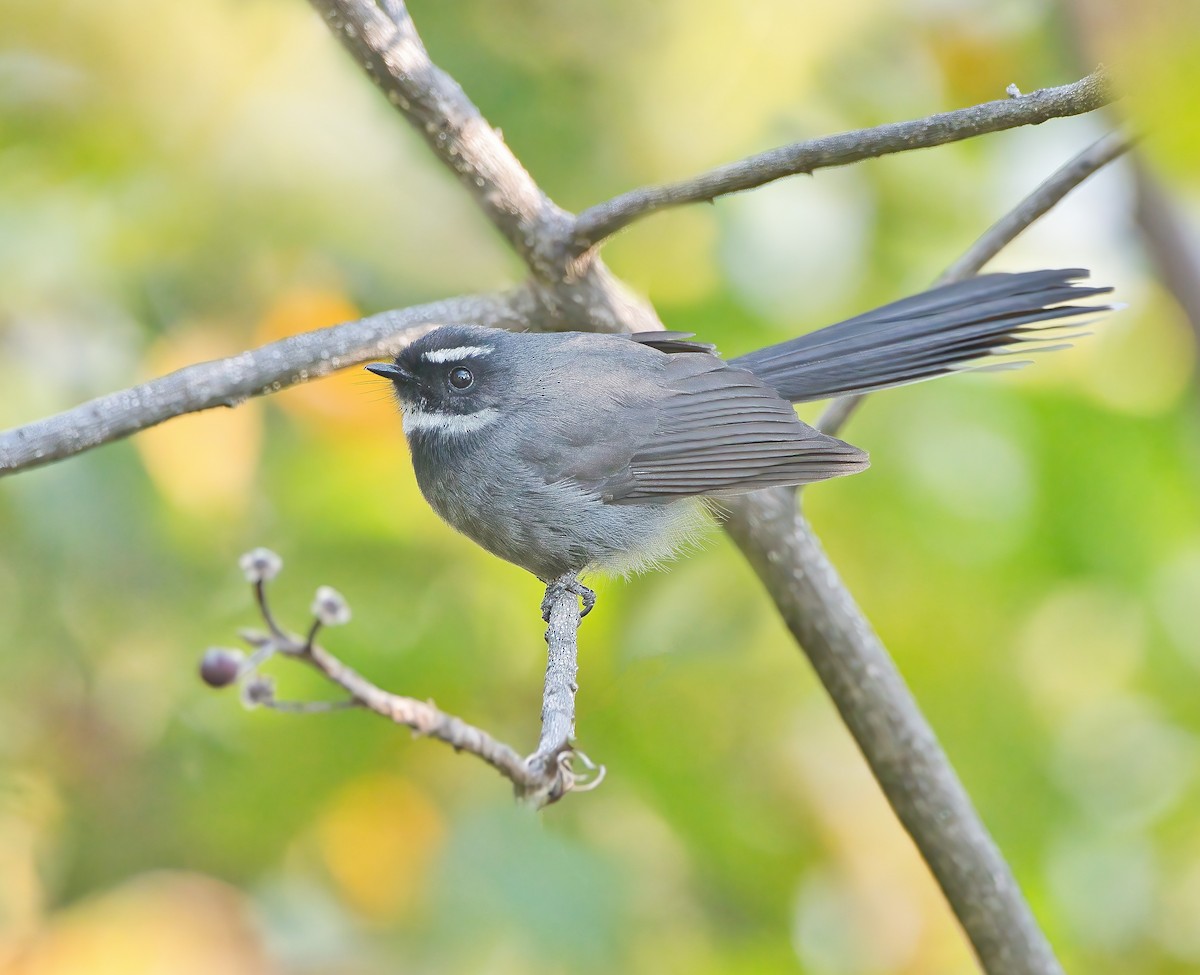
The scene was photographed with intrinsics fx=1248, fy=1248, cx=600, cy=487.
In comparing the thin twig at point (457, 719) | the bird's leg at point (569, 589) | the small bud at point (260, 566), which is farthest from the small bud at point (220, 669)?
the bird's leg at point (569, 589)

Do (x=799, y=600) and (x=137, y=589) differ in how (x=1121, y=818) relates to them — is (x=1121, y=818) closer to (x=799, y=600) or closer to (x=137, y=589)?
(x=799, y=600)

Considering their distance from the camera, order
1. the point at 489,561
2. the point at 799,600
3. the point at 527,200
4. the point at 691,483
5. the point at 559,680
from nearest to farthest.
→ the point at 559,680 → the point at 527,200 → the point at 799,600 → the point at 691,483 → the point at 489,561

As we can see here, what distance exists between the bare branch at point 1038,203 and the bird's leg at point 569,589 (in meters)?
0.80

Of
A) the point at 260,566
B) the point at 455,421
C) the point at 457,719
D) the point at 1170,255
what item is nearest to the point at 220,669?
the point at 260,566

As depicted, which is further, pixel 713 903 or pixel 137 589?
pixel 137 589

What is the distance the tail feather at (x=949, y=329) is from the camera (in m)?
2.96

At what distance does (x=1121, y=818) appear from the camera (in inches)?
136

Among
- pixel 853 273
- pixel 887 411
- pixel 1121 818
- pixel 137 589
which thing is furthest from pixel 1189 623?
pixel 137 589

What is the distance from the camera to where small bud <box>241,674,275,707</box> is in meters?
2.33

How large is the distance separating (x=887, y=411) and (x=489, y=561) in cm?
126

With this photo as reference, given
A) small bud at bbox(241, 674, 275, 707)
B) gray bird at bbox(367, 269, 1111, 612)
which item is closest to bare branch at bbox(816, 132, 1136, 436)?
gray bird at bbox(367, 269, 1111, 612)

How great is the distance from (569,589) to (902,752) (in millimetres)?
840

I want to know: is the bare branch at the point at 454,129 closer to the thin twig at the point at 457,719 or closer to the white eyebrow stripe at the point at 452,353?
the white eyebrow stripe at the point at 452,353

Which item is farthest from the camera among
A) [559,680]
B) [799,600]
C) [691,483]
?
[691,483]
